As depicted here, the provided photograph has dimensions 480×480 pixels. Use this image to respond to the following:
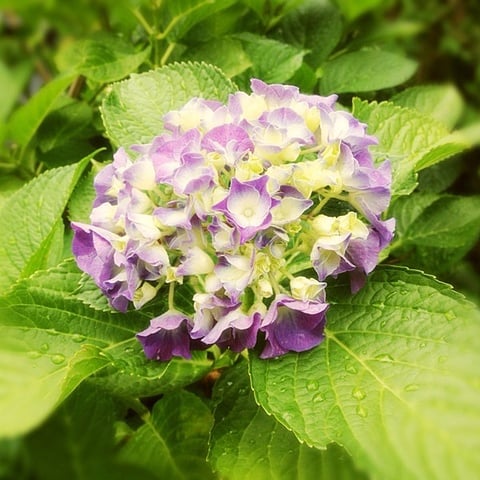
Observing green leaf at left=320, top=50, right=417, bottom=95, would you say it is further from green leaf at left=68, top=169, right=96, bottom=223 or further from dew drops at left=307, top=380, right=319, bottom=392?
dew drops at left=307, top=380, right=319, bottom=392

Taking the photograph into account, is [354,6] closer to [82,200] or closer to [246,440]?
[82,200]

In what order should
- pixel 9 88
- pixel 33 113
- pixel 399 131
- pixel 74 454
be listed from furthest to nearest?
pixel 9 88
pixel 33 113
pixel 399 131
pixel 74 454

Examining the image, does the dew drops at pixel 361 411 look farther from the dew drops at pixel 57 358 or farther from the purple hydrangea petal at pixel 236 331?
the dew drops at pixel 57 358

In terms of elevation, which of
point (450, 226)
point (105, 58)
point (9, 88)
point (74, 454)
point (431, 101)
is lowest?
point (450, 226)

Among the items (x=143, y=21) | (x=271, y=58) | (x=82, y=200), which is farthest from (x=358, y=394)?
(x=143, y=21)

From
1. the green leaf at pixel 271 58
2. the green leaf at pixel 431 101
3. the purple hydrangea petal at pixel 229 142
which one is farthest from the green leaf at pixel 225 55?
the purple hydrangea petal at pixel 229 142

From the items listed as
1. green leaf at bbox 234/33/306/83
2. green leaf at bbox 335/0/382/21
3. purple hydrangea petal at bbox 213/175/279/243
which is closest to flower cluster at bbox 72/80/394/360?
purple hydrangea petal at bbox 213/175/279/243
